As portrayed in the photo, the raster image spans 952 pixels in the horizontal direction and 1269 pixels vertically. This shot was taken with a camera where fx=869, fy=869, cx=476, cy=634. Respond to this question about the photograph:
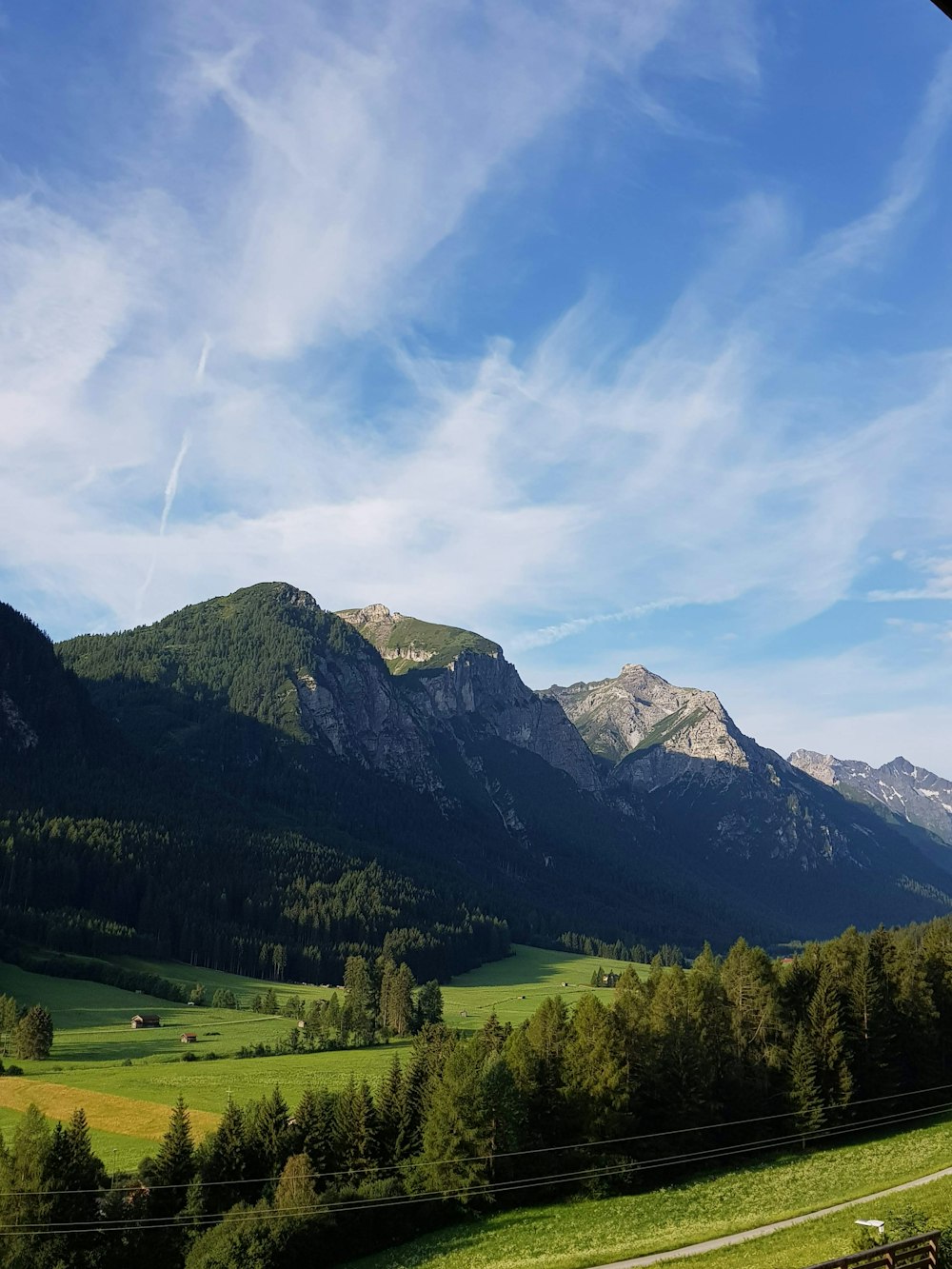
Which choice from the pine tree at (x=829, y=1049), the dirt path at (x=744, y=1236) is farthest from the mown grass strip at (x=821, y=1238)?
the pine tree at (x=829, y=1049)

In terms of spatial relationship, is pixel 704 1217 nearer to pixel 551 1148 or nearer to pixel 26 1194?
pixel 551 1148

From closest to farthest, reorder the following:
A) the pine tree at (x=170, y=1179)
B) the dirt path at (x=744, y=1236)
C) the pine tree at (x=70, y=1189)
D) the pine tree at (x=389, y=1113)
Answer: the dirt path at (x=744, y=1236) → the pine tree at (x=70, y=1189) → the pine tree at (x=170, y=1179) → the pine tree at (x=389, y=1113)

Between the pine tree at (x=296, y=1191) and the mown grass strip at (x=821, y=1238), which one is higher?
the mown grass strip at (x=821, y=1238)

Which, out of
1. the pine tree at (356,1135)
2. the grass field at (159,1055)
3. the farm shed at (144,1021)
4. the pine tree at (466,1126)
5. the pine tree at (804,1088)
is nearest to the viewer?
the pine tree at (466,1126)

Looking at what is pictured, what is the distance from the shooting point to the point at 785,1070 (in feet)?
235

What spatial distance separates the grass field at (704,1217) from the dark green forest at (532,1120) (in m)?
3.31

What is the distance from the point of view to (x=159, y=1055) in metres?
110

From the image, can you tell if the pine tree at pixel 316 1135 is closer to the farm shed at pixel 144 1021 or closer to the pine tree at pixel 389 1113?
the pine tree at pixel 389 1113

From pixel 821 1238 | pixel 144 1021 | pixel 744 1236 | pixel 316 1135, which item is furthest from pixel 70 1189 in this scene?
pixel 144 1021

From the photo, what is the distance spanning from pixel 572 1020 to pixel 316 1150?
72.9 ft

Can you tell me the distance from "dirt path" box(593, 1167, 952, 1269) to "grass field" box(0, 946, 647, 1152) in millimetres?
45462

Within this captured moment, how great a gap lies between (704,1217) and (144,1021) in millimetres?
104527

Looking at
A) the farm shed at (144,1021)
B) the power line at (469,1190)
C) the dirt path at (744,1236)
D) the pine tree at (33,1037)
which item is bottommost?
the power line at (469,1190)

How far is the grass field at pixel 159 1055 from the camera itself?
278 ft
